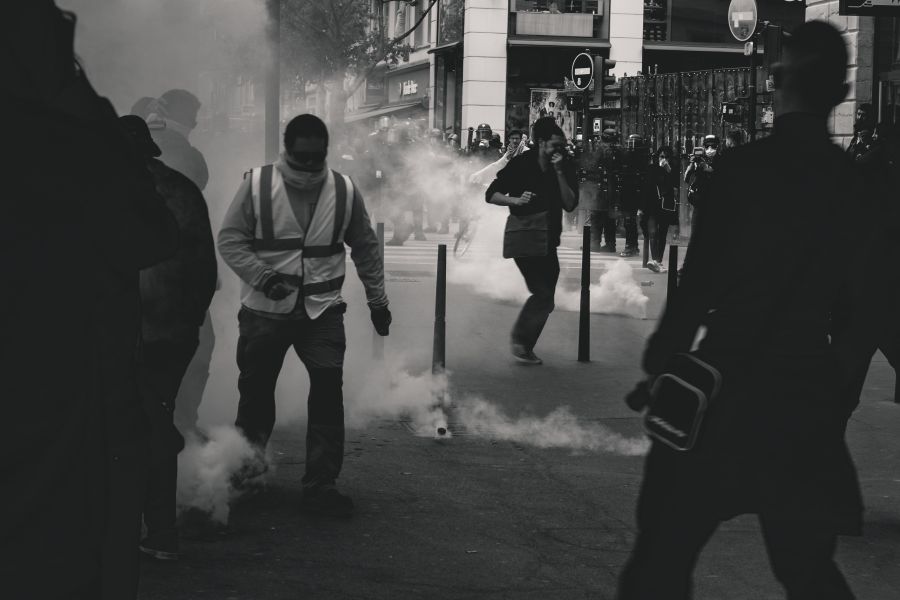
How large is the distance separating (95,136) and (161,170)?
10.4ft

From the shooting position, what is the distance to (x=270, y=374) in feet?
19.6

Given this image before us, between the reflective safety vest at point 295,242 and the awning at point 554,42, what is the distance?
34.6m

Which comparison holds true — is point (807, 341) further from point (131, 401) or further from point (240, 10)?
point (240, 10)

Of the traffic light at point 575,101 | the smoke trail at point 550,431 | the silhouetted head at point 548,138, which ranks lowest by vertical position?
the smoke trail at point 550,431

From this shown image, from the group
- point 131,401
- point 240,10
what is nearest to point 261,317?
point 131,401

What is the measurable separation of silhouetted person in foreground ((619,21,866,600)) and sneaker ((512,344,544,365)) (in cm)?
719

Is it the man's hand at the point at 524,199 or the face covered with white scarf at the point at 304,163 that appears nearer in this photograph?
the face covered with white scarf at the point at 304,163

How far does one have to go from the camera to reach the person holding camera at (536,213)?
1041 cm

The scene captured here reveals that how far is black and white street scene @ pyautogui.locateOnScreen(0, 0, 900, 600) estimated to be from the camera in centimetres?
221

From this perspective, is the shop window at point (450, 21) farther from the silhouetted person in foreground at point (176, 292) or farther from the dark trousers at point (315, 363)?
the silhouetted person in foreground at point (176, 292)

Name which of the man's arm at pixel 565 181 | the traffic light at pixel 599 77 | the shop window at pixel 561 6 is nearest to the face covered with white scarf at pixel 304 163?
the man's arm at pixel 565 181

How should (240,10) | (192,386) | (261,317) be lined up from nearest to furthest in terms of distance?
(261,317), (192,386), (240,10)

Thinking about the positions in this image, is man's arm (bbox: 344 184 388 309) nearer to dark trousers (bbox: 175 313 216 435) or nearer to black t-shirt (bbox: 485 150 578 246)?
dark trousers (bbox: 175 313 216 435)

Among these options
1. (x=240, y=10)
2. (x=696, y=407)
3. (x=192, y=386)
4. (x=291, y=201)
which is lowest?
(x=192, y=386)
